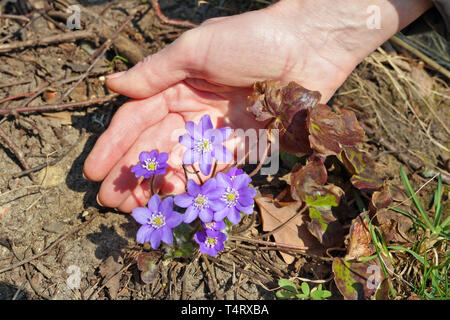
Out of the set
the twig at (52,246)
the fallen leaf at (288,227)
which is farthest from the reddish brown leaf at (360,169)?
the twig at (52,246)

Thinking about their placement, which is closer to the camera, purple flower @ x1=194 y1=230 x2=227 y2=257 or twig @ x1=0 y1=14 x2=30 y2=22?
purple flower @ x1=194 y1=230 x2=227 y2=257

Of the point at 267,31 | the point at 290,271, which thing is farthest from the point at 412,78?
the point at 290,271

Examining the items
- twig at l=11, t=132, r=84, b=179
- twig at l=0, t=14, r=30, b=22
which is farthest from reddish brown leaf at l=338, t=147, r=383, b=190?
twig at l=0, t=14, r=30, b=22

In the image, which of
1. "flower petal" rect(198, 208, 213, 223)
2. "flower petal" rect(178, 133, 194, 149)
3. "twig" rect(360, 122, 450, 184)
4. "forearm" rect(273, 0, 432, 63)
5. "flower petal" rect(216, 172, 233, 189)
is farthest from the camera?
"twig" rect(360, 122, 450, 184)

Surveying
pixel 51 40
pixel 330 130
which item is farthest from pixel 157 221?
pixel 51 40

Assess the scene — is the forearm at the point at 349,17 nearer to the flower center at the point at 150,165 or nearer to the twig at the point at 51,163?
the flower center at the point at 150,165

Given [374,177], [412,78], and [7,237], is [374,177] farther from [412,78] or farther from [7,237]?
[7,237]

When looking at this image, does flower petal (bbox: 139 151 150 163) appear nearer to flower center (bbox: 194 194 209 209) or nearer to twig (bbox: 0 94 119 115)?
A: flower center (bbox: 194 194 209 209)

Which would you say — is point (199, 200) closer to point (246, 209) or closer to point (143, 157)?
point (246, 209)
